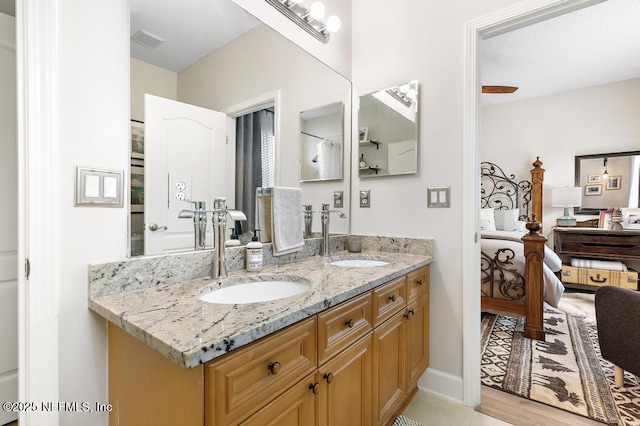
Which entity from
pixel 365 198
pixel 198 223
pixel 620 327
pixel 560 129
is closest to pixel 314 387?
pixel 198 223

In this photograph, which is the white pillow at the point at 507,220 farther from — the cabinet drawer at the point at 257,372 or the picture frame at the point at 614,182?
the cabinet drawer at the point at 257,372

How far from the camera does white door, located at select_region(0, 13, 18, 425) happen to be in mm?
1441

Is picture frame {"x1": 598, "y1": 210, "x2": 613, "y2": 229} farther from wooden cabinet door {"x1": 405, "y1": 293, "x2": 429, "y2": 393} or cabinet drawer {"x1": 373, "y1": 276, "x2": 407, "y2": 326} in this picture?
cabinet drawer {"x1": 373, "y1": 276, "x2": 407, "y2": 326}

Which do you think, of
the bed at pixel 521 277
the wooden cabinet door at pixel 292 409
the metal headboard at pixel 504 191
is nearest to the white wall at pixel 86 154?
the wooden cabinet door at pixel 292 409

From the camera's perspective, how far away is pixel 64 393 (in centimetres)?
94

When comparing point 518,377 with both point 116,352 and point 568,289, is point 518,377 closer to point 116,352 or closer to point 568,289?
point 116,352

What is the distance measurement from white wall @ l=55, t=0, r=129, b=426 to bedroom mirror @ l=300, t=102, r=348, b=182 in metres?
1.01

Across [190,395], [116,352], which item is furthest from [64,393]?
[190,395]

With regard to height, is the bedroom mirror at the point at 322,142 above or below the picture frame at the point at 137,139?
above

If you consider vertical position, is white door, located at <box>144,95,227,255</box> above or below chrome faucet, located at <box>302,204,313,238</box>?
above

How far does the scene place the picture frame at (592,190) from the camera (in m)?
4.06

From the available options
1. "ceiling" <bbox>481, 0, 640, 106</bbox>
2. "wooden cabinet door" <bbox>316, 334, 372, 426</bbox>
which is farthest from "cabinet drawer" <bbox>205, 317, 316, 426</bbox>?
"ceiling" <bbox>481, 0, 640, 106</bbox>

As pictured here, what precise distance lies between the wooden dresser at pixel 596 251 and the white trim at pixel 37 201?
16.2 ft

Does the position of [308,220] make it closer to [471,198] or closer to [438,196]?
[438,196]
